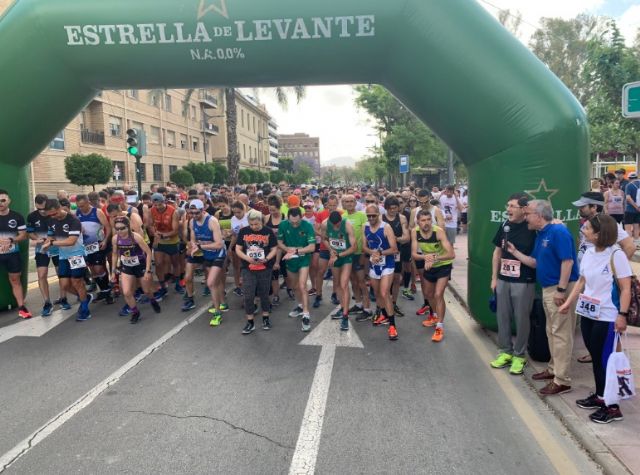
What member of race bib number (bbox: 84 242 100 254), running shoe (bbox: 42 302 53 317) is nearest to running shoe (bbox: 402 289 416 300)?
race bib number (bbox: 84 242 100 254)

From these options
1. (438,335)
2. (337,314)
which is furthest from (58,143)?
(438,335)

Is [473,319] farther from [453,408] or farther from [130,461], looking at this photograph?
[130,461]

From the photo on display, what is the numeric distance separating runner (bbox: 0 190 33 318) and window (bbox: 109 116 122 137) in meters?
28.2

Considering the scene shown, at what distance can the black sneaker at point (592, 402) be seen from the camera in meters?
3.94

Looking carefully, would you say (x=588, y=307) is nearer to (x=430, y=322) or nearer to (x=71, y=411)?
(x=430, y=322)

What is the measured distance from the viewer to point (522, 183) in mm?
5594

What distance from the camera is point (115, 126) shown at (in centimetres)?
3309

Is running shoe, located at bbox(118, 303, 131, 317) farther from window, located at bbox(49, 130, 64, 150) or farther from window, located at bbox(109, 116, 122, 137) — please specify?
window, located at bbox(109, 116, 122, 137)

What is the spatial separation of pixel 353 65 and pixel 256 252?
2890 millimetres

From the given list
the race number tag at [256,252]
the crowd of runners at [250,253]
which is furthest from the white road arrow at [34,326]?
the race number tag at [256,252]

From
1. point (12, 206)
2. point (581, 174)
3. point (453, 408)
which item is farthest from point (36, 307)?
point (581, 174)

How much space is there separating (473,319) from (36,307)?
708cm

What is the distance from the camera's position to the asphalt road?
340cm

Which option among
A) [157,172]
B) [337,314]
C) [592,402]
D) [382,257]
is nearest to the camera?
[592,402]
